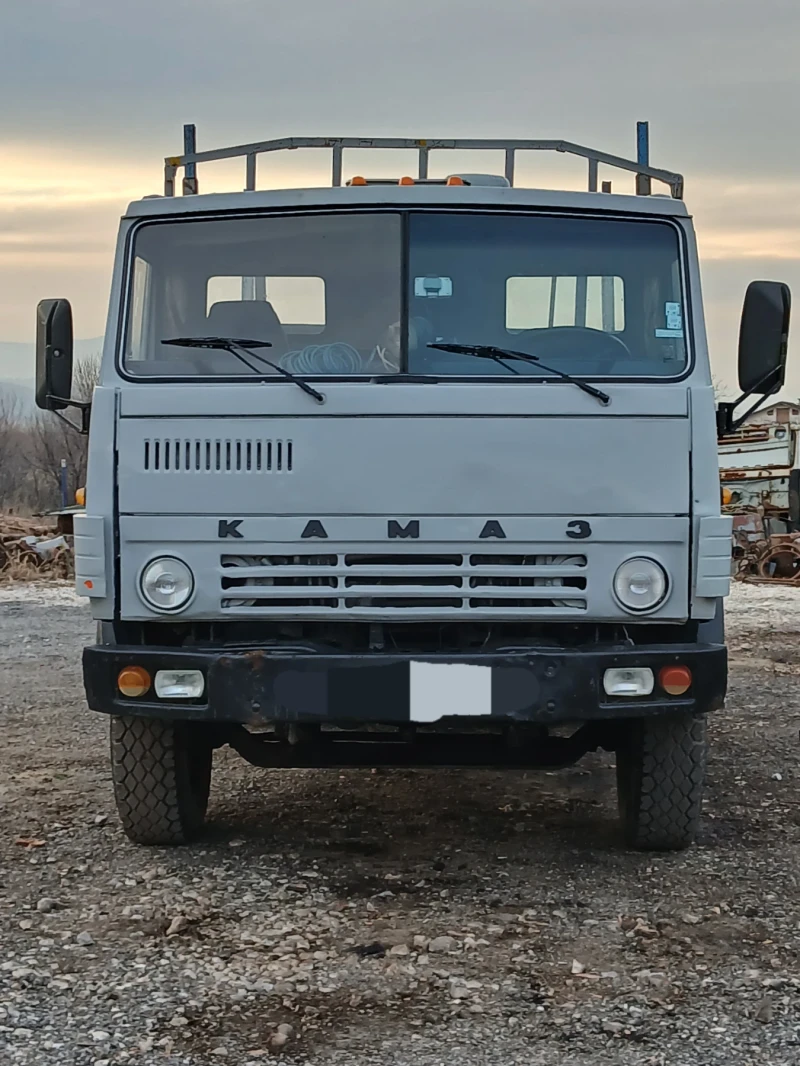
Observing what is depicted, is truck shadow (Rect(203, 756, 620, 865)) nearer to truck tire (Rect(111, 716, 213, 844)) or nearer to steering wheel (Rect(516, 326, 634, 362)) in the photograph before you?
truck tire (Rect(111, 716, 213, 844))

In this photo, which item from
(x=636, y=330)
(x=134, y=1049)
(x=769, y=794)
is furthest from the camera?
(x=769, y=794)

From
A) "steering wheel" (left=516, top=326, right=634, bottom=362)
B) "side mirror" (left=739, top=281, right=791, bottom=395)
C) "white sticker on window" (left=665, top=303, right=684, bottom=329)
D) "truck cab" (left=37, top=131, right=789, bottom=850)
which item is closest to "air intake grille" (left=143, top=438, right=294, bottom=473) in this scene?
"truck cab" (left=37, top=131, right=789, bottom=850)

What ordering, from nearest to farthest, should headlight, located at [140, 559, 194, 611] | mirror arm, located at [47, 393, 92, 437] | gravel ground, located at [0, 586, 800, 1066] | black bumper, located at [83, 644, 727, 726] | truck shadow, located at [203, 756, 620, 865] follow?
gravel ground, located at [0, 586, 800, 1066], black bumper, located at [83, 644, 727, 726], headlight, located at [140, 559, 194, 611], mirror arm, located at [47, 393, 92, 437], truck shadow, located at [203, 756, 620, 865]

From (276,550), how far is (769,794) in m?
3.00

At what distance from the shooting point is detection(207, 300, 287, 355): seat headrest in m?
5.11

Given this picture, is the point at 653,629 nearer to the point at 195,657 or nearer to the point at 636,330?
the point at 636,330

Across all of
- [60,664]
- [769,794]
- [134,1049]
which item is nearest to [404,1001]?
[134,1049]

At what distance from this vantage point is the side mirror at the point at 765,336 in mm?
5176

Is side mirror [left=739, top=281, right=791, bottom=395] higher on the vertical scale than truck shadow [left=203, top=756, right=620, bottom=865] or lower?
higher

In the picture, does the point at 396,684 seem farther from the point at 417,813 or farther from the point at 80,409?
the point at 80,409

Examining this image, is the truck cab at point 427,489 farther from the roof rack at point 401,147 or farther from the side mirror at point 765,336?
the roof rack at point 401,147

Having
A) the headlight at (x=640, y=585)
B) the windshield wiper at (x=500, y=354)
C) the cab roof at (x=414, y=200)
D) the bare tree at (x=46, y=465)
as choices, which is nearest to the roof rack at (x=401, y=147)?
the cab roof at (x=414, y=200)

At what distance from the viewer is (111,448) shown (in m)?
4.84

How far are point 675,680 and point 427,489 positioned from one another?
3.54ft
